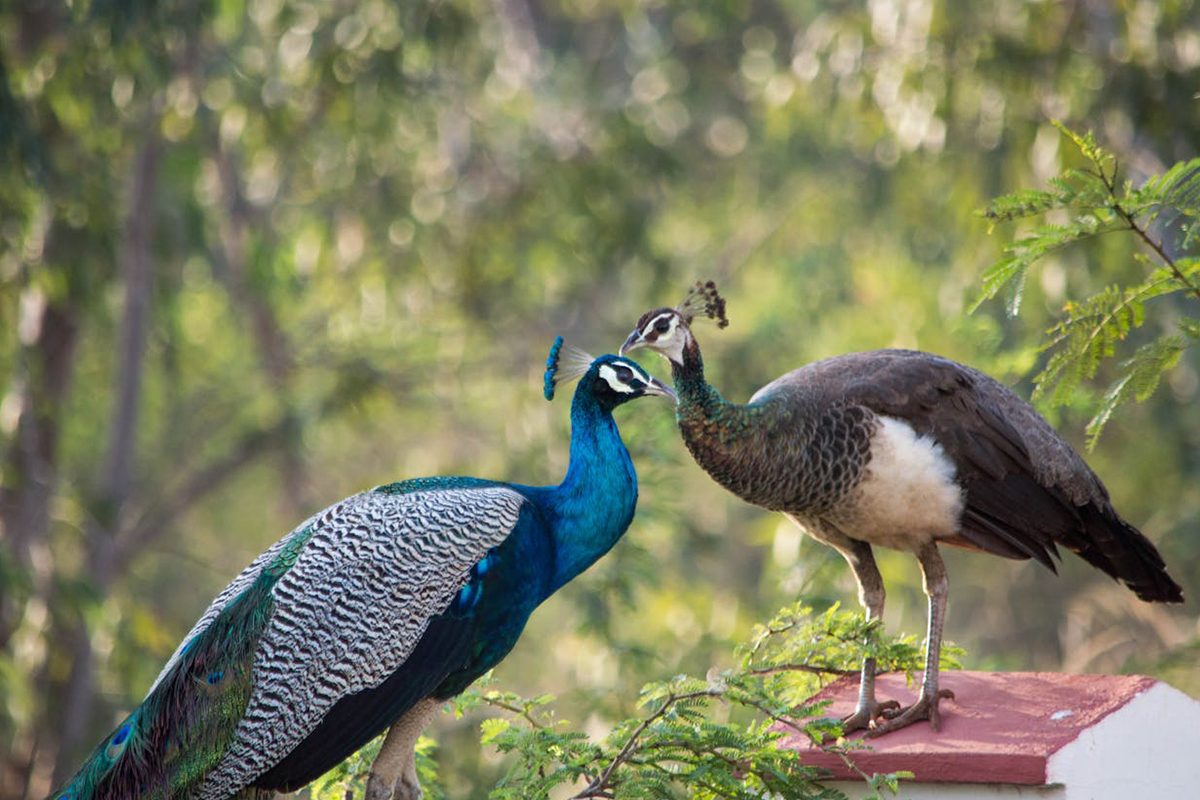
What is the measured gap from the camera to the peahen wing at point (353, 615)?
411 cm

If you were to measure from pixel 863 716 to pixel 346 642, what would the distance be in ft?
4.63

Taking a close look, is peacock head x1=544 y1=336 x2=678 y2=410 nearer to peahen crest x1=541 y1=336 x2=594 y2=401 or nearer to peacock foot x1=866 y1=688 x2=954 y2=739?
peahen crest x1=541 y1=336 x2=594 y2=401

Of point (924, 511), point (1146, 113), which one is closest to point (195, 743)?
point (924, 511)

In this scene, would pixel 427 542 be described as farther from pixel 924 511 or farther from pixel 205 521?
pixel 205 521

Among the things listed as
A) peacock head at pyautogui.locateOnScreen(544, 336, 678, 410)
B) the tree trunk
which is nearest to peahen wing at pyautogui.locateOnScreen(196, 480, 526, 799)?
peacock head at pyautogui.locateOnScreen(544, 336, 678, 410)

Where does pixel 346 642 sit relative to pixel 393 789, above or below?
above

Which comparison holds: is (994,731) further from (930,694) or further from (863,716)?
(863,716)

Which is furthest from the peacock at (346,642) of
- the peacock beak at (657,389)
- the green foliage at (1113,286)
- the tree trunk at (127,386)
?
the tree trunk at (127,386)

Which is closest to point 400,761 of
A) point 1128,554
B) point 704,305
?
point 704,305

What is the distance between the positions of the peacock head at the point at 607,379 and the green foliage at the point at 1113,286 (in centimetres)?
94

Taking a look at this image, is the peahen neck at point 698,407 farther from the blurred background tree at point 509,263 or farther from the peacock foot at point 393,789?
the blurred background tree at point 509,263

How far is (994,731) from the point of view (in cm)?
427

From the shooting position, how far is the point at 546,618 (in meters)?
16.9

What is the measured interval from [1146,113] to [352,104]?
5665 millimetres
